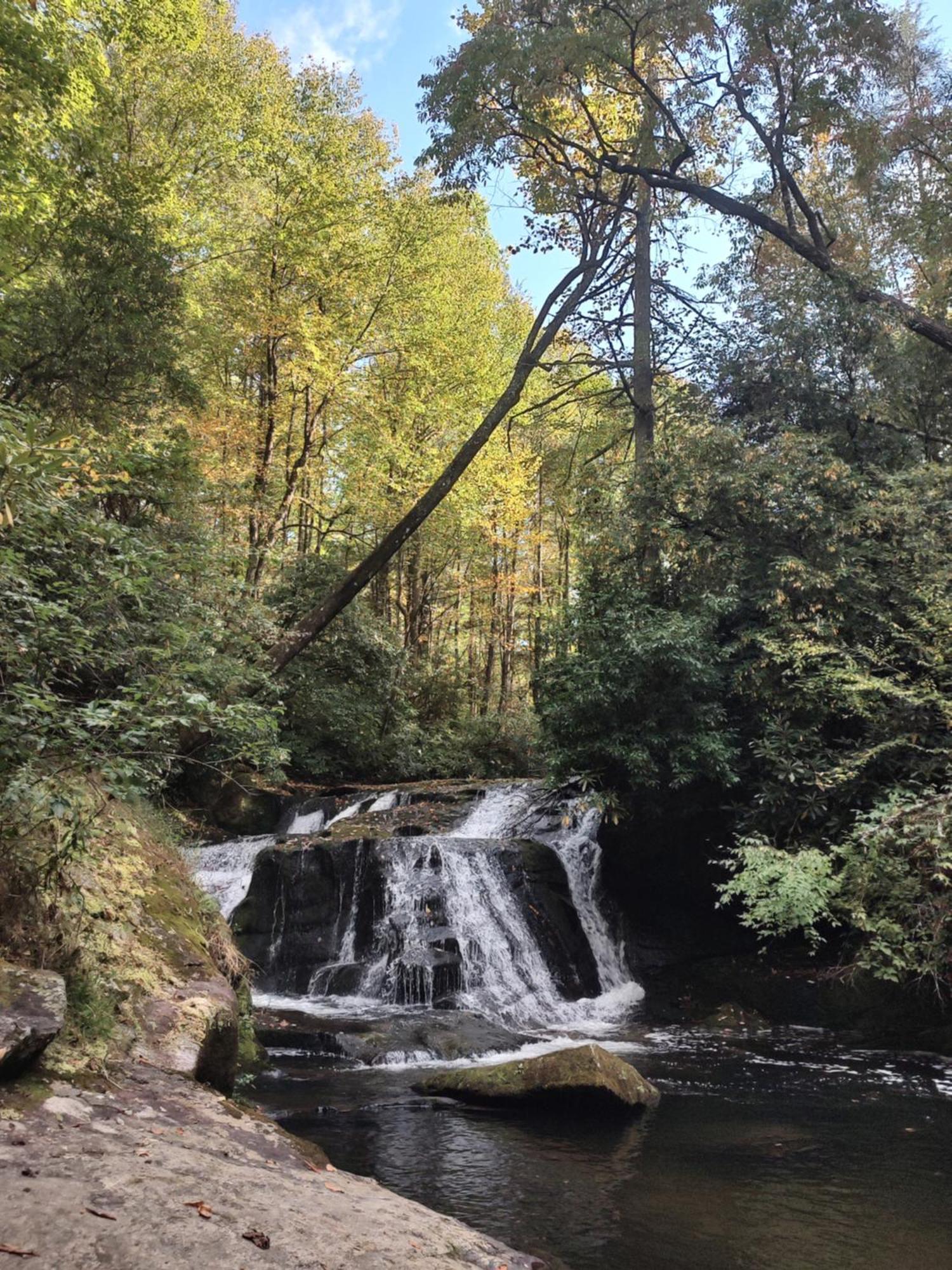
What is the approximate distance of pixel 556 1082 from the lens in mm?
6391

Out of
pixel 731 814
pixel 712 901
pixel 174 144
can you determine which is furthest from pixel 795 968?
pixel 174 144

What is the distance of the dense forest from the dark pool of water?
144 centimetres

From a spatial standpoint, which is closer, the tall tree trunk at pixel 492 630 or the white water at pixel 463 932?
the white water at pixel 463 932

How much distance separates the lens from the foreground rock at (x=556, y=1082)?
640 centimetres

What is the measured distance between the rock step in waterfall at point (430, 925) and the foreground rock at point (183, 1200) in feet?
19.5

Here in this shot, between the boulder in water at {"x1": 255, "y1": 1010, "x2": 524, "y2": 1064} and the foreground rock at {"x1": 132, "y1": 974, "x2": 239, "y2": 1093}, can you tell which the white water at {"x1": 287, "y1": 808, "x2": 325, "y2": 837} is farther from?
the foreground rock at {"x1": 132, "y1": 974, "x2": 239, "y2": 1093}

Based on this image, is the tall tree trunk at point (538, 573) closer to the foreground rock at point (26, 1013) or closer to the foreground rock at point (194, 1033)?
the foreground rock at point (194, 1033)

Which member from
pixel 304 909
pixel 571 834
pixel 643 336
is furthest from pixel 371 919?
pixel 643 336

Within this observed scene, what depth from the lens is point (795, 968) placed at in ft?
34.3

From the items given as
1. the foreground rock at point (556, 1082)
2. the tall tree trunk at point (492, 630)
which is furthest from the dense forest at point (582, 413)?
the tall tree trunk at point (492, 630)

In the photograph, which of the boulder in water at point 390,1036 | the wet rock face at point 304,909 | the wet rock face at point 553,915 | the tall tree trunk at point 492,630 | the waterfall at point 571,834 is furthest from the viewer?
the tall tree trunk at point 492,630

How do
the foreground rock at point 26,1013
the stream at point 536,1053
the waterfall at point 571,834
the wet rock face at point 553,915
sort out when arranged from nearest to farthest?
1. the foreground rock at point 26,1013
2. the stream at point 536,1053
3. the wet rock face at point 553,915
4. the waterfall at point 571,834

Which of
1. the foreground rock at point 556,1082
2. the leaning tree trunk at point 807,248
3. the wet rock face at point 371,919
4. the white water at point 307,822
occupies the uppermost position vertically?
the leaning tree trunk at point 807,248

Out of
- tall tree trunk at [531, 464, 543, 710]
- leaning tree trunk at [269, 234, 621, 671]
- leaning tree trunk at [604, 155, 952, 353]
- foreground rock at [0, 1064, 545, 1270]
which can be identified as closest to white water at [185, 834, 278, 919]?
leaning tree trunk at [269, 234, 621, 671]
